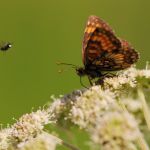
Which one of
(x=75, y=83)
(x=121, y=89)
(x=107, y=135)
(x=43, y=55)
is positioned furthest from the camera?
(x=43, y=55)

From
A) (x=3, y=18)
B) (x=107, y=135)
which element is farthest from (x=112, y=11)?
(x=107, y=135)

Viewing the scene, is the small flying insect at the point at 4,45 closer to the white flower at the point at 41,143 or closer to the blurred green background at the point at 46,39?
the white flower at the point at 41,143

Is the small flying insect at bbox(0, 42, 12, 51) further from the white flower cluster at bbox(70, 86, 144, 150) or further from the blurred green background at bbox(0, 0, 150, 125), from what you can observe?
the blurred green background at bbox(0, 0, 150, 125)

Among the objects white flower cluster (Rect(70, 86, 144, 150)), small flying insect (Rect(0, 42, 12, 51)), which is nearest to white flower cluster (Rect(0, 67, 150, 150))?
white flower cluster (Rect(70, 86, 144, 150))

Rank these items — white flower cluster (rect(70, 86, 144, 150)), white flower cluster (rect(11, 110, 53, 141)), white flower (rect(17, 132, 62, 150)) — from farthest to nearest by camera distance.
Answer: white flower cluster (rect(11, 110, 53, 141))
white flower (rect(17, 132, 62, 150))
white flower cluster (rect(70, 86, 144, 150))

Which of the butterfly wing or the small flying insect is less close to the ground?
the small flying insect

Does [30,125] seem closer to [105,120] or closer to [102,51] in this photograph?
[102,51]

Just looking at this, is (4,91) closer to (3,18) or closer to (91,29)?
(3,18)
